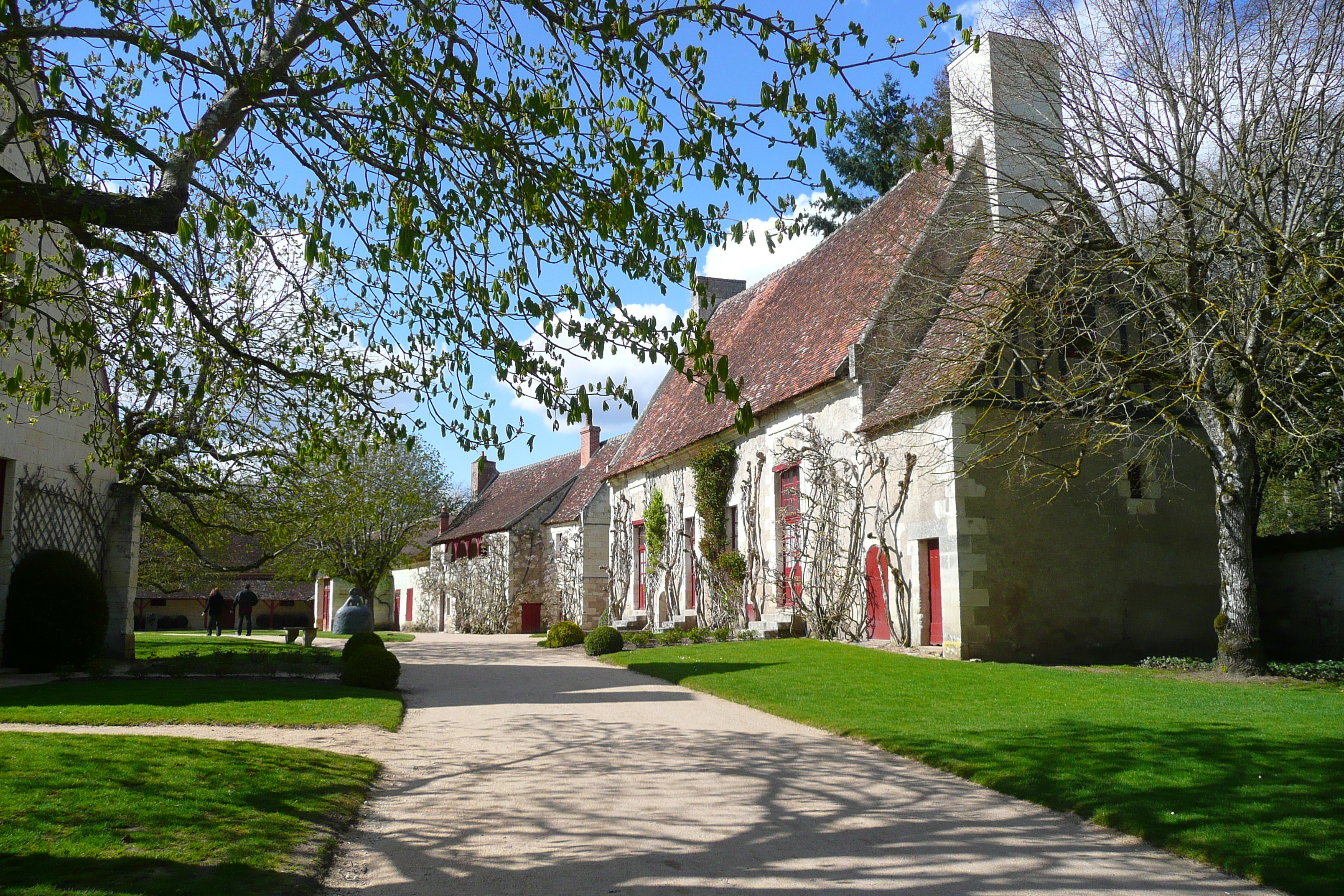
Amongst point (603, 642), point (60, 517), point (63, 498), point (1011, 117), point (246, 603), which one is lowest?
point (603, 642)

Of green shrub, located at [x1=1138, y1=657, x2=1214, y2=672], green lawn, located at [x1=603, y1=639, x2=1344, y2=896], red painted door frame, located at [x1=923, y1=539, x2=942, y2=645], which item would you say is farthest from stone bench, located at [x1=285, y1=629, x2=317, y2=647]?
green shrub, located at [x1=1138, y1=657, x2=1214, y2=672]

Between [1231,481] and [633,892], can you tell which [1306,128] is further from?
[633,892]

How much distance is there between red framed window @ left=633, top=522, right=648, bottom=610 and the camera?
24.5m

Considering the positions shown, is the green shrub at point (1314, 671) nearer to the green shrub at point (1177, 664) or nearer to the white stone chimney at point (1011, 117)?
the green shrub at point (1177, 664)

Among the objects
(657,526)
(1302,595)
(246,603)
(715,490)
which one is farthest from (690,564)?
(246,603)

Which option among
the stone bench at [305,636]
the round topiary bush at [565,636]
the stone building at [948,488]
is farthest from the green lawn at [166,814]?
the stone bench at [305,636]

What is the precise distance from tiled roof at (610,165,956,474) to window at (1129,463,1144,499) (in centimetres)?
480

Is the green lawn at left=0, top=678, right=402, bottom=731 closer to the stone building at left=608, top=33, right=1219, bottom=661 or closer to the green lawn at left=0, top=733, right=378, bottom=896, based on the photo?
the green lawn at left=0, top=733, right=378, bottom=896

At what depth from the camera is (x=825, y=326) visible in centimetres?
1794

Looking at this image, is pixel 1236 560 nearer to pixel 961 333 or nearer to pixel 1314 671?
pixel 1314 671

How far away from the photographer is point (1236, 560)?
11742mm

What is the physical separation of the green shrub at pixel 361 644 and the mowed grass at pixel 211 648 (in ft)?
2.03

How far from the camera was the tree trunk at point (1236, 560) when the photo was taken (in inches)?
454

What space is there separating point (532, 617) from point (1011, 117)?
→ 74.9 feet
